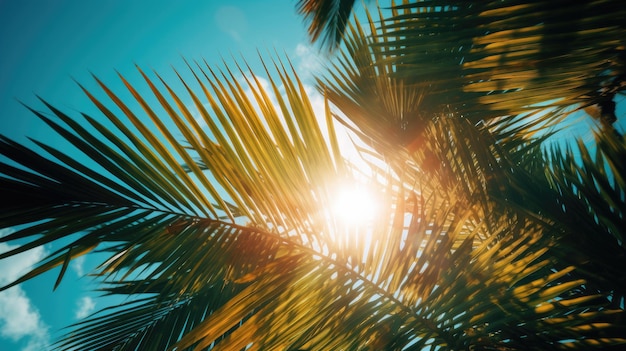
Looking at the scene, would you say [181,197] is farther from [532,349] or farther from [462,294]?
[532,349]

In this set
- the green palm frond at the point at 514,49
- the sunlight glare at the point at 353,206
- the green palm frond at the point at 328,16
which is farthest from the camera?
the green palm frond at the point at 328,16

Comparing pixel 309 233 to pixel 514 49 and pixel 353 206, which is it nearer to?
pixel 353 206

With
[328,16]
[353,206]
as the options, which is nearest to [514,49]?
[353,206]

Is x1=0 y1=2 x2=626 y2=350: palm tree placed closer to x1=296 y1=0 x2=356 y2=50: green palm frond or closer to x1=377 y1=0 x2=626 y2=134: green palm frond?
x1=377 y1=0 x2=626 y2=134: green palm frond

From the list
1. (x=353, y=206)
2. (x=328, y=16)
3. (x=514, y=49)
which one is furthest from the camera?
(x=328, y=16)

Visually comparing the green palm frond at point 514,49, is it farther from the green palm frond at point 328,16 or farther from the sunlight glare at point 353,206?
the green palm frond at point 328,16

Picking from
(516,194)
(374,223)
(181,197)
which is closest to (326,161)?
(374,223)

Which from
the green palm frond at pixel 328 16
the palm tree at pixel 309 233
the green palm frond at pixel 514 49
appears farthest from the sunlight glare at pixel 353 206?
the green palm frond at pixel 328 16

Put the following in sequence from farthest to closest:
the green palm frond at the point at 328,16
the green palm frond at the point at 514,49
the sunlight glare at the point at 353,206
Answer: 1. the green palm frond at the point at 328,16
2. the sunlight glare at the point at 353,206
3. the green palm frond at the point at 514,49

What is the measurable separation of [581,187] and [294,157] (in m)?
0.90

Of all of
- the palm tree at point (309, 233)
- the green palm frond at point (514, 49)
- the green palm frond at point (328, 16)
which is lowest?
the palm tree at point (309, 233)

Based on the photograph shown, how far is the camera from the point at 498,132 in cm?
140

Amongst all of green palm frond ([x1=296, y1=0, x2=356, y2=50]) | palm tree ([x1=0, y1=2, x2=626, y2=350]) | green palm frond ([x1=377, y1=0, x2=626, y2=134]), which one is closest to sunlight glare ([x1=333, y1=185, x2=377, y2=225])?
palm tree ([x1=0, y1=2, x2=626, y2=350])

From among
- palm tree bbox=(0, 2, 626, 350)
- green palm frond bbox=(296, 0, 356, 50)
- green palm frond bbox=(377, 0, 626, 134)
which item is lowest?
palm tree bbox=(0, 2, 626, 350)
